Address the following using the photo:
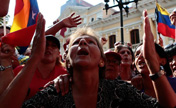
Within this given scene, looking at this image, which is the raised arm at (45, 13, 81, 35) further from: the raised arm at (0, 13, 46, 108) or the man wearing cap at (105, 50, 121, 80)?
the raised arm at (0, 13, 46, 108)

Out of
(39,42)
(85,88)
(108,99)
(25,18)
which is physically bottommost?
(108,99)

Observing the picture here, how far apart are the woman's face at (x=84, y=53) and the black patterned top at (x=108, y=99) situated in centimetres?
27

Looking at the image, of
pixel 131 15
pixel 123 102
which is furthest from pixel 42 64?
pixel 131 15

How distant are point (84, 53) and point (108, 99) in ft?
1.77

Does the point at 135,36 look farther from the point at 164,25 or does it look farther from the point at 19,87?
the point at 19,87

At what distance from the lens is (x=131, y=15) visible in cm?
2034

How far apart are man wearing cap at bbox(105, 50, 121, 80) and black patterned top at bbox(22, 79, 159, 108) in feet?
3.25

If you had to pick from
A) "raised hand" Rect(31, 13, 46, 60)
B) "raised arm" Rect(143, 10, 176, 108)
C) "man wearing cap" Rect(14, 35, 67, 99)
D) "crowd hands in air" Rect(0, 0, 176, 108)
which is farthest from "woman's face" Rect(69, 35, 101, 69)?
"man wearing cap" Rect(14, 35, 67, 99)

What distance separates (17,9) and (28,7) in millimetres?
202

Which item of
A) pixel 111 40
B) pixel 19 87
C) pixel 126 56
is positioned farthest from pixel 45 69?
pixel 111 40

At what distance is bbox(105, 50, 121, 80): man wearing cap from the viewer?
286 cm

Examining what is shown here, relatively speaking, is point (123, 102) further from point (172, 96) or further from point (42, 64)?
point (42, 64)

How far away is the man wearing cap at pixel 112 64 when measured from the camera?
2863 millimetres

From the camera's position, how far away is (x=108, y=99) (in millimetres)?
1739
